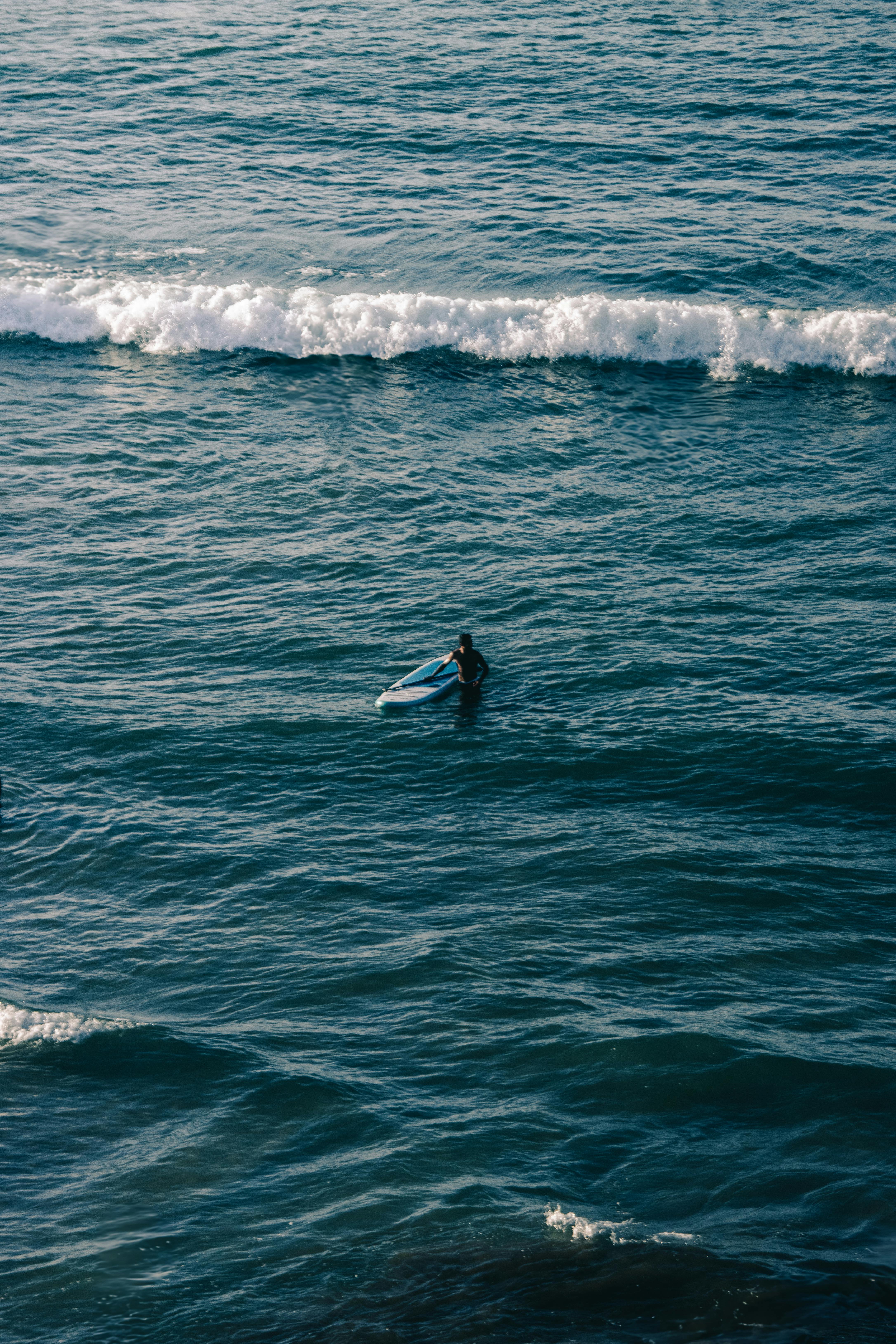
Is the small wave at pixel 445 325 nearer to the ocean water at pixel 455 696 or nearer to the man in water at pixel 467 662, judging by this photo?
the ocean water at pixel 455 696

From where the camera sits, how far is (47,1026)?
14984 mm

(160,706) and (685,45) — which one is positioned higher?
(685,45)

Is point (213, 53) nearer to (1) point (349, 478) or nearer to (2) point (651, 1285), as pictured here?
(1) point (349, 478)

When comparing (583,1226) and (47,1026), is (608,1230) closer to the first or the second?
(583,1226)

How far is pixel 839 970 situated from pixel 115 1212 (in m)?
9.00

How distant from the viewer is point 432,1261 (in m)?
11.8

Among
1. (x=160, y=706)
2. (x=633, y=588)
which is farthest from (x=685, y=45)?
(x=160, y=706)

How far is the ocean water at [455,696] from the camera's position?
489 inches

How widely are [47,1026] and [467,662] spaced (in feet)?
32.3

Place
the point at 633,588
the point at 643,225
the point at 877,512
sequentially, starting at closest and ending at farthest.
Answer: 1. the point at 633,588
2. the point at 877,512
3. the point at 643,225

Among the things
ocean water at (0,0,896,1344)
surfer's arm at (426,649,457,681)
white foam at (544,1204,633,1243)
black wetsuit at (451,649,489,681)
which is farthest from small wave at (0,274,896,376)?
white foam at (544,1204,633,1243)

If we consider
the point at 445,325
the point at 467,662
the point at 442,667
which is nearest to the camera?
the point at 467,662

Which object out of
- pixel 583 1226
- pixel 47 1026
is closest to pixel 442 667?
pixel 47 1026

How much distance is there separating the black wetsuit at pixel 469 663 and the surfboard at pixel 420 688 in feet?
0.46
